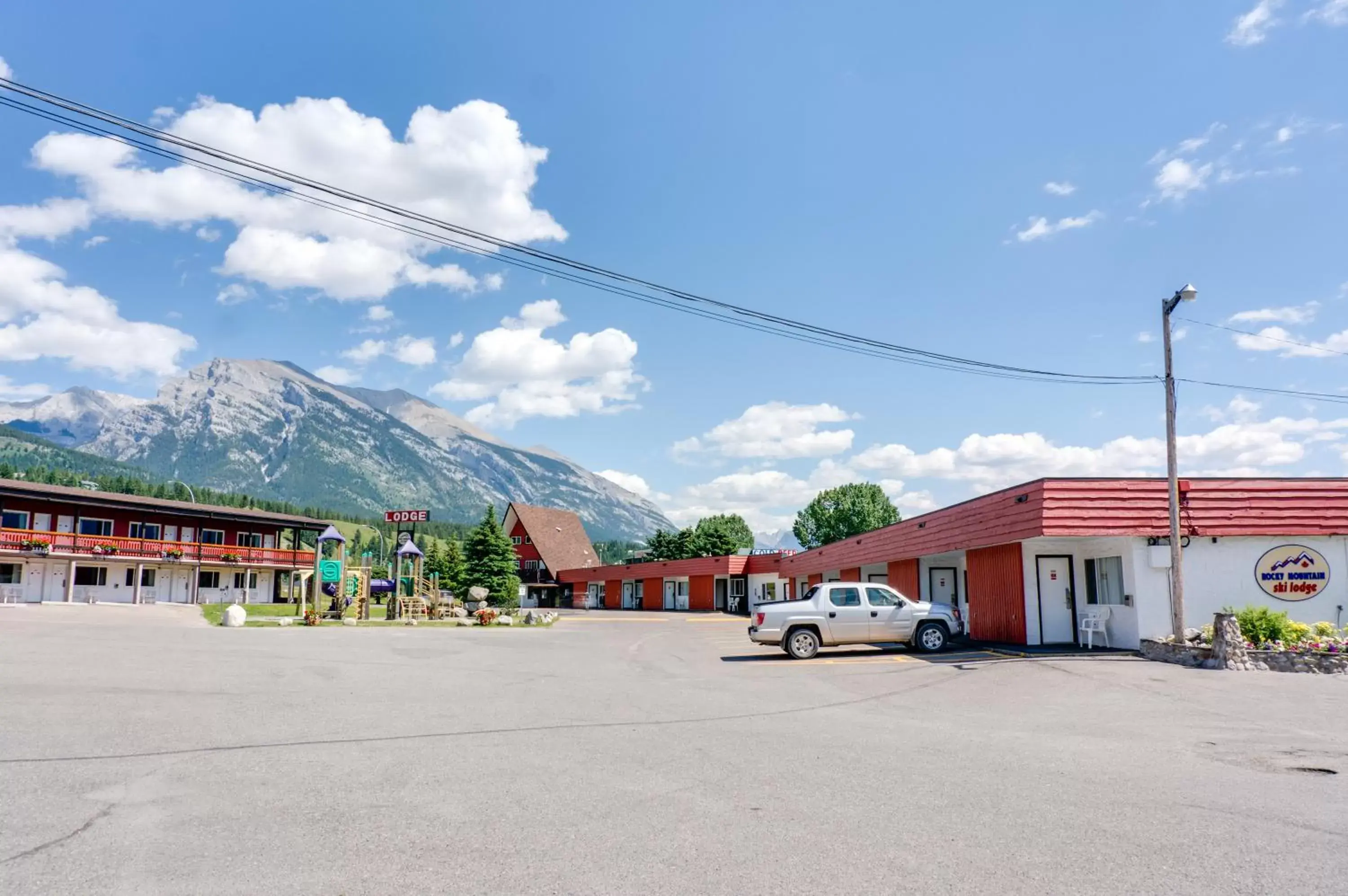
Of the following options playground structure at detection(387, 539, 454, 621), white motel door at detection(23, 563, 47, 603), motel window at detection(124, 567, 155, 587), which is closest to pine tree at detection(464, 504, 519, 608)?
playground structure at detection(387, 539, 454, 621)

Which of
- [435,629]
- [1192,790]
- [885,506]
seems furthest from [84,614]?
[885,506]

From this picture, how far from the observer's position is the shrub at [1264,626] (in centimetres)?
1722

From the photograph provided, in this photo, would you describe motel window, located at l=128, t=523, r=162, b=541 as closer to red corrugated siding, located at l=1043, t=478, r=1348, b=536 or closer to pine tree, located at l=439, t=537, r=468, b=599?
pine tree, located at l=439, t=537, r=468, b=599

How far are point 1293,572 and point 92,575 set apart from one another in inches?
2242

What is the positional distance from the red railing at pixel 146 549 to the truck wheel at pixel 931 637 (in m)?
Answer: 46.3

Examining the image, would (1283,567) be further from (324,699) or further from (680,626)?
(680,626)

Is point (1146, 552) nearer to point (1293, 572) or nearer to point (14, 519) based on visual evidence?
point (1293, 572)

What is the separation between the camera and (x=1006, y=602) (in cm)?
2325

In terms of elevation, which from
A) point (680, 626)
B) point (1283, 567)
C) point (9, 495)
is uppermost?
point (9, 495)

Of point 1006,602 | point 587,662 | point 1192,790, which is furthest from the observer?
point 1006,602

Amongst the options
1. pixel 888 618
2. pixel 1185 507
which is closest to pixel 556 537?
pixel 888 618

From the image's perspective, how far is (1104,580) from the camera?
21812mm

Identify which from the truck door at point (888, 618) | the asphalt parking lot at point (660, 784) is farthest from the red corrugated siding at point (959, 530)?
the asphalt parking lot at point (660, 784)

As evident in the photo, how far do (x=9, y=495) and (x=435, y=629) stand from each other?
28.0 metres
